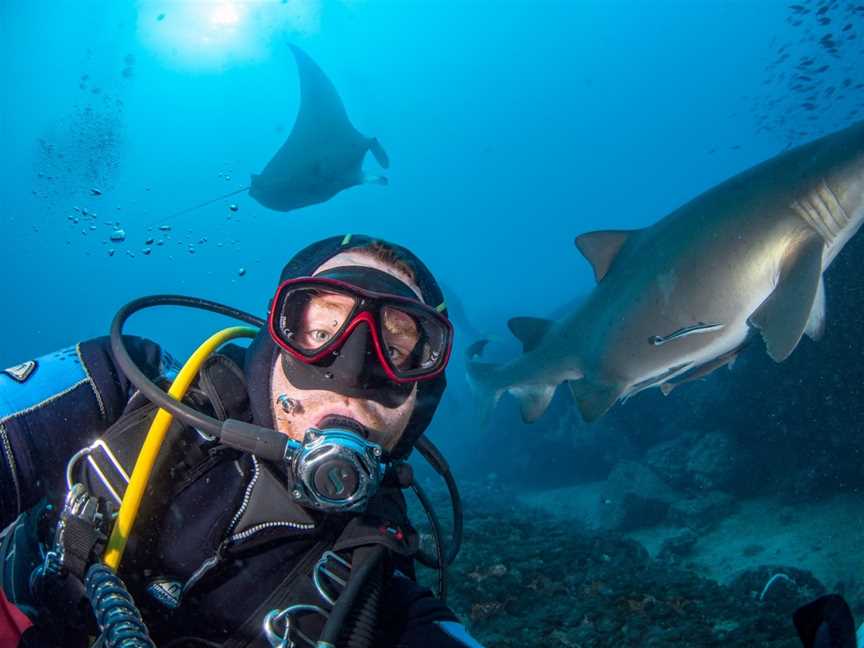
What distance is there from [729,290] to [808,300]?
0.61 meters

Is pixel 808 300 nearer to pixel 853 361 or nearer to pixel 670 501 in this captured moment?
pixel 853 361

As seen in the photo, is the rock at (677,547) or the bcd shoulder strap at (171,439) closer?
the bcd shoulder strap at (171,439)

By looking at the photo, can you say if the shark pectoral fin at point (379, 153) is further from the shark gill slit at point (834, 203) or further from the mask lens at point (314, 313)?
the mask lens at point (314, 313)

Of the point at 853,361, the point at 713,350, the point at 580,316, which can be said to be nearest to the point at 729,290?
the point at 713,350

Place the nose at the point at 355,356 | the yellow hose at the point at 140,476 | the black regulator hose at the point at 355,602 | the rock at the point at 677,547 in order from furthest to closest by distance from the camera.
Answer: the rock at the point at 677,547 → the nose at the point at 355,356 → the yellow hose at the point at 140,476 → the black regulator hose at the point at 355,602

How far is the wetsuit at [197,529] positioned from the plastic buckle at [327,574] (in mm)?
47

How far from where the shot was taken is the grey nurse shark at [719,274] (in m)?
4.09

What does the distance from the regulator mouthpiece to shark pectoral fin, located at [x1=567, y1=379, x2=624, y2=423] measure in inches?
151

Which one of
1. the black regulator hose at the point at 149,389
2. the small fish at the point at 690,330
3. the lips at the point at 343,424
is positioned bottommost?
the small fish at the point at 690,330

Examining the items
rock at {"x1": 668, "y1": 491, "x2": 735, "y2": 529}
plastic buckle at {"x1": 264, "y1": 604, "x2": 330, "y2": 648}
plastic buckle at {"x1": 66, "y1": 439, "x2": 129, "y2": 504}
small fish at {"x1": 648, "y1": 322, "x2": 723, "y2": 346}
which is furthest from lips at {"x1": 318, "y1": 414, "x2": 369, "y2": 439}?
rock at {"x1": 668, "y1": 491, "x2": 735, "y2": 529}

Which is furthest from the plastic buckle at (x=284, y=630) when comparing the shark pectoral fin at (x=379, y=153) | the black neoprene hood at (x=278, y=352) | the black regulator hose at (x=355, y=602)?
the shark pectoral fin at (x=379, y=153)

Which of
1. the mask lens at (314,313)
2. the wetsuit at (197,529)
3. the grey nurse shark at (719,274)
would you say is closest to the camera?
the wetsuit at (197,529)

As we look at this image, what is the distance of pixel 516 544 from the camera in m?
7.38

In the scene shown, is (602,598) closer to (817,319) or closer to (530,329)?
(530,329)
